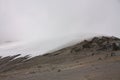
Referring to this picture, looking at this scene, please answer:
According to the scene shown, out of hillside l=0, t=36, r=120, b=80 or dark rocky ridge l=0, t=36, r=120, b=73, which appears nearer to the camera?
hillside l=0, t=36, r=120, b=80

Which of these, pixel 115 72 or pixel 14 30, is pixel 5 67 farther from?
pixel 14 30

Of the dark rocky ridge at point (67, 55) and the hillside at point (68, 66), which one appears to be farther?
the dark rocky ridge at point (67, 55)

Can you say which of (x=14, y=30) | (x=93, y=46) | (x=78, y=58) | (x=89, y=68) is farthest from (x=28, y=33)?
(x=89, y=68)

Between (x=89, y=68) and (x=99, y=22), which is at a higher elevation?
(x=99, y=22)

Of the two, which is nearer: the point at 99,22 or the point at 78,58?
the point at 78,58

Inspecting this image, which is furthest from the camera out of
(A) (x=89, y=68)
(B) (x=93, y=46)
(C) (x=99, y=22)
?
(C) (x=99, y=22)

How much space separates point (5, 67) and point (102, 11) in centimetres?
513

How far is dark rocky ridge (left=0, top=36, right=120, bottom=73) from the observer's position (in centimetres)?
423

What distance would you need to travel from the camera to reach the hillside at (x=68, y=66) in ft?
11.0

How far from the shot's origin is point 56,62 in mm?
4348

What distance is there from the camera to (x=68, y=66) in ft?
12.9

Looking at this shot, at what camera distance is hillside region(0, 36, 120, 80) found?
3.34 m

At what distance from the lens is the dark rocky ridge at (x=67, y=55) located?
Answer: 4.23 metres

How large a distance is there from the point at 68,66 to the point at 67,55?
100cm
